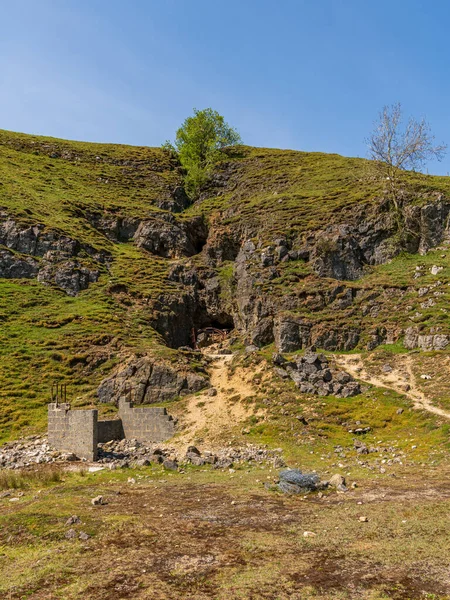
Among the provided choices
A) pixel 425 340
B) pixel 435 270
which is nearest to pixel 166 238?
pixel 435 270

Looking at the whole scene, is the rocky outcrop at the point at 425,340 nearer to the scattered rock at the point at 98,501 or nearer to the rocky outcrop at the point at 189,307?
the rocky outcrop at the point at 189,307

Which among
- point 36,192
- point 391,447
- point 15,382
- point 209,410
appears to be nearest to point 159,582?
point 391,447

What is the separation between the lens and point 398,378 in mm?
26469

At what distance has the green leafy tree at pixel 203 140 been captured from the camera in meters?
79.4

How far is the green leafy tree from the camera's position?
260 ft

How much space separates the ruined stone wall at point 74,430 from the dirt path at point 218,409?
4.43 metres

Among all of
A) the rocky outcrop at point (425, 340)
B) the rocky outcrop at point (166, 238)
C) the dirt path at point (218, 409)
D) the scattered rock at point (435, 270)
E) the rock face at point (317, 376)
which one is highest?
the rocky outcrop at point (166, 238)

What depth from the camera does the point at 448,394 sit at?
75.0 ft

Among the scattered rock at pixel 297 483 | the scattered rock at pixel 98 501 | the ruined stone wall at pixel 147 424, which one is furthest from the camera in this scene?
the ruined stone wall at pixel 147 424

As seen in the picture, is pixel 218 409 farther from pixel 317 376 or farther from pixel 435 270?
pixel 435 270

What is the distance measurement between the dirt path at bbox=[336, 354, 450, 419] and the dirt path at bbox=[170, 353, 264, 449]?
6.36 metres

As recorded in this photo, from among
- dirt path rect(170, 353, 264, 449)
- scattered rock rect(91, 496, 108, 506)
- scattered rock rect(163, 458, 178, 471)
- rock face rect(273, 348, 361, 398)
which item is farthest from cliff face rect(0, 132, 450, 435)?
scattered rock rect(91, 496, 108, 506)

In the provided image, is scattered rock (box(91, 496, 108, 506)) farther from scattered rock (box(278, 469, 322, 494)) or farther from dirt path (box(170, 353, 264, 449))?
dirt path (box(170, 353, 264, 449))

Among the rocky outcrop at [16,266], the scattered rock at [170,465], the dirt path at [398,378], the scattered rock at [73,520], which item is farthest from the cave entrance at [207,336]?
the scattered rock at [73,520]
